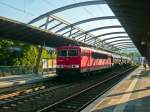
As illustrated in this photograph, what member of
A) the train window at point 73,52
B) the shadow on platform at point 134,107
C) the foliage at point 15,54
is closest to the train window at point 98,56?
the train window at point 73,52

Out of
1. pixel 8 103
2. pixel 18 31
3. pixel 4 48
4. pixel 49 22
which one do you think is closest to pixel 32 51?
pixel 4 48

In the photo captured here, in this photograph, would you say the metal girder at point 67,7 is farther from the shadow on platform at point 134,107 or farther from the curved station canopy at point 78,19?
the shadow on platform at point 134,107

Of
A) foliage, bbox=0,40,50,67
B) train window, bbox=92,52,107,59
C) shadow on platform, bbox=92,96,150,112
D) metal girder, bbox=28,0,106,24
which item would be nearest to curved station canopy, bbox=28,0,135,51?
metal girder, bbox=28,0,106,24

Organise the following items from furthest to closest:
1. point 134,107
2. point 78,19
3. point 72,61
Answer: point 78,19, point 72,61, point 134,107

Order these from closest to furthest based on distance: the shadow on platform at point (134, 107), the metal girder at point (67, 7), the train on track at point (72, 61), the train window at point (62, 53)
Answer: the shadow on platform at point (134, 107), the train on track at point (72, 61), the train window at point (62, 53), the metal girder at point (67, 7)

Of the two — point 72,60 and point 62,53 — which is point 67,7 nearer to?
point 62,53

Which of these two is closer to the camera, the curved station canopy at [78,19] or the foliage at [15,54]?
the curved station canopy at [78,19]

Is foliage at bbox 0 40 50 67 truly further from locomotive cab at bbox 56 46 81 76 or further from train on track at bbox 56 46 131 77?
locomotive cab at bbox 56 46 81 76

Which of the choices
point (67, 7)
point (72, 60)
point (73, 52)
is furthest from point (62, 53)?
point (67, 7)

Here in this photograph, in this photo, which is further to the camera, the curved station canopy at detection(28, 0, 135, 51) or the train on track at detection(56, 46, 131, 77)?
the curved station canopy at detection(28, 0, 135, 51)

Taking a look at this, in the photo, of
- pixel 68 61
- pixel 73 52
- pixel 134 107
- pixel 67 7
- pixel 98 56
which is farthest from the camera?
pixel 98 56

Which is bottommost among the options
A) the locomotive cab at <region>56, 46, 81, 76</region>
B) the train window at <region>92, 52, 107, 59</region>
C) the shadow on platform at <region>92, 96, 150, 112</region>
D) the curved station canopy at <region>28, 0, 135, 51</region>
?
the shadow on platform at <region>92, 96, 150, 112</region>

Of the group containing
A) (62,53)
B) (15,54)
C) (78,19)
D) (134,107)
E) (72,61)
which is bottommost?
(134,107)

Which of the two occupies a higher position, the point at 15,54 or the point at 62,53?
the point at 15,54
